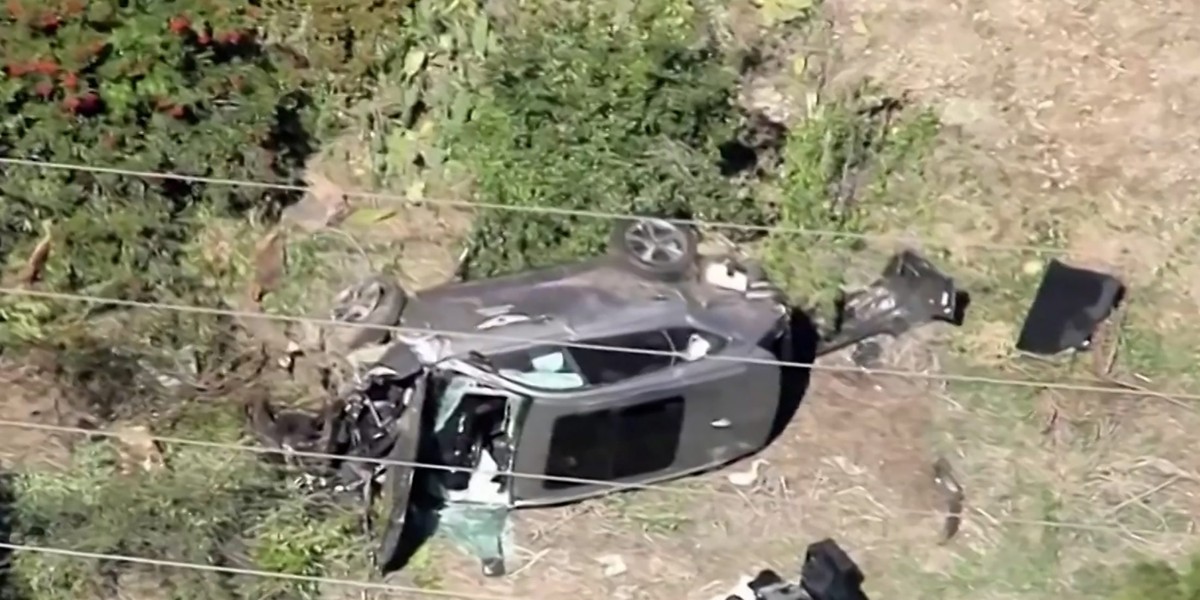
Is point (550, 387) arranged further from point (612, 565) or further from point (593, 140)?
point (593, 140)

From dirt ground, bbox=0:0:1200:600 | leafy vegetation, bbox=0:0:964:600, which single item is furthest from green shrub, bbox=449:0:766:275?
dirt ground, bbox=0:0:1200:600

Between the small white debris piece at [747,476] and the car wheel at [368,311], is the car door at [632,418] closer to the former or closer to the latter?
the small white debris piece at [747,476]

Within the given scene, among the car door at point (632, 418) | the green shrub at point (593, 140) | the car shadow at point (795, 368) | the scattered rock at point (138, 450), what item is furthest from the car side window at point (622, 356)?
the scattered rock at point (138, 450)

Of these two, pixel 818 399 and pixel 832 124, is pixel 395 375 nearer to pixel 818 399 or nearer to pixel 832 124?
pixel 818 399

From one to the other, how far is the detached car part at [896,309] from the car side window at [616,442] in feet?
2.19

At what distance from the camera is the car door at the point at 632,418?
4504mm

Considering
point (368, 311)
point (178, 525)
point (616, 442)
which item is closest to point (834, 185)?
point (616, 442)

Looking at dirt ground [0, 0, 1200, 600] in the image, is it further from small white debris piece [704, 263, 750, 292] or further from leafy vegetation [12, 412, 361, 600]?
small white debris piece [704, 263, 750, 292]

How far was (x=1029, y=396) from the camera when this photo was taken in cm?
497

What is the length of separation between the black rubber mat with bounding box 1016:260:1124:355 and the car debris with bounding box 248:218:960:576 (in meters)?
0.76

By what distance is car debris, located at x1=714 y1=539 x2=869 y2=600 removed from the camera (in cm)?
426

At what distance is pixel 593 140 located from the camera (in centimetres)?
518

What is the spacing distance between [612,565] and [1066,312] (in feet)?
5.22

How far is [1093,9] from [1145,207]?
1.07 meters
